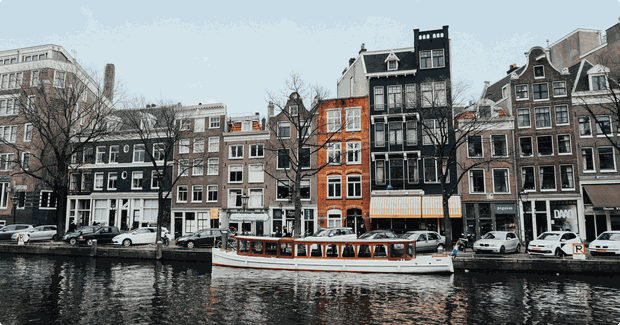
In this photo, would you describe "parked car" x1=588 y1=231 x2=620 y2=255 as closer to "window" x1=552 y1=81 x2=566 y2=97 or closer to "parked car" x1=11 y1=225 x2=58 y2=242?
"window" x1=552 y1=81 x2=566 y2=97

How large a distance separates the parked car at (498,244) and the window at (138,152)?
1573 inches

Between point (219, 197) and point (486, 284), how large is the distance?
104 ft

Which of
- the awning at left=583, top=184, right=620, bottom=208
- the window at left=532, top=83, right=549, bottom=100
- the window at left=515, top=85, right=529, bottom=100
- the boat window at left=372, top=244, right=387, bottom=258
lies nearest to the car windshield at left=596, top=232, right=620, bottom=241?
the awning at left=583, top=184, right=620, bottom=208

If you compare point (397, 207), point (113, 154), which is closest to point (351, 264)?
point (397, 207)

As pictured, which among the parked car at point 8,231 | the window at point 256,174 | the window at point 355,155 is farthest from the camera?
the window at point 256,174

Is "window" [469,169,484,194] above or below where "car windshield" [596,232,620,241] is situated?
above

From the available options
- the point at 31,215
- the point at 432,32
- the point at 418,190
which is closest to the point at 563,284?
the point at 418,190

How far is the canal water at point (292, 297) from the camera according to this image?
1617 centimetres

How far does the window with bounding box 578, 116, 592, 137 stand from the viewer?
3919 centimetres

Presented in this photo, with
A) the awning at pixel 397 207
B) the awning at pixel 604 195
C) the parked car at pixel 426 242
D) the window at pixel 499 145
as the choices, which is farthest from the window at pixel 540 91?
the parked car at pixel 426 242

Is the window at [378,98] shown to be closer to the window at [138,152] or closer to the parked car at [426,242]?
the parked car at [426,242]

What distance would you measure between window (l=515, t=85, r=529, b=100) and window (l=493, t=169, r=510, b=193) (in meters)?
7.82

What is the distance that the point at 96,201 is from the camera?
5072cm

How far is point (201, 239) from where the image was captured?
3572 centimetres
